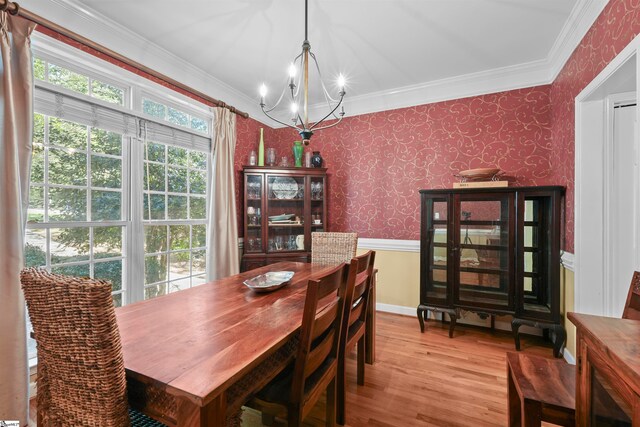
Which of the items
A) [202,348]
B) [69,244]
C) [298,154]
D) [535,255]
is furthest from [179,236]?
[535,255]

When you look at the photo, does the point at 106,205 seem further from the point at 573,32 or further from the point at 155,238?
the point at 573,32

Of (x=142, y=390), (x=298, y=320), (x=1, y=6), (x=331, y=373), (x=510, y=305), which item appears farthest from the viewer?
(x=510, y=305)

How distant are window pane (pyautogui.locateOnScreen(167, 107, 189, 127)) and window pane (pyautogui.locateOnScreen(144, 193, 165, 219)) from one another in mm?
743

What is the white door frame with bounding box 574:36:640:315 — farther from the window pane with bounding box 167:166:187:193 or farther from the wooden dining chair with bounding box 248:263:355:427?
the window pane with bounding box 167:166:187:193

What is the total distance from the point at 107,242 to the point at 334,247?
187cm

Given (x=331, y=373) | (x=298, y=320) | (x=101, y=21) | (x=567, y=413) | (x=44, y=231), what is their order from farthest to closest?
(x=101, y=21), (x=44, y=231), (x=331, y=373), (x=298, y=320), (x=567, y=413)

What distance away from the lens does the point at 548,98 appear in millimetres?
2732

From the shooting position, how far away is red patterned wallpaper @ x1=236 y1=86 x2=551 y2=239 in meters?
2.81

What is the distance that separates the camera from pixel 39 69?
185cm

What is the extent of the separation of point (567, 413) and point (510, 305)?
1.68 meters

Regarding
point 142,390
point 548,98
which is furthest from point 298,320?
point 548,98

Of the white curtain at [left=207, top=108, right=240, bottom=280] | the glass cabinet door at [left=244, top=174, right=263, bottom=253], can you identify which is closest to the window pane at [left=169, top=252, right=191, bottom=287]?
the white curtain at [left=207, top=108, right=240, bottom=280]

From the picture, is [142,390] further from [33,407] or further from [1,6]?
[1,6]

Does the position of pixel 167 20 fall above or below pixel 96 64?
above
